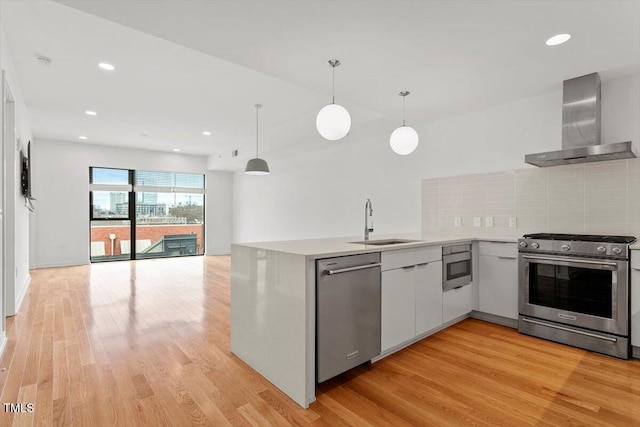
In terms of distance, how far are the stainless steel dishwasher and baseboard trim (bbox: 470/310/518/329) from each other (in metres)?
1.80

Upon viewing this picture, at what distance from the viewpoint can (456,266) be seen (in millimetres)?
3307

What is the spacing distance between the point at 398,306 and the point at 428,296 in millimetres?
486

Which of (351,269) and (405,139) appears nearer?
(351,269)

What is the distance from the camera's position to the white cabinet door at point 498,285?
3285mm

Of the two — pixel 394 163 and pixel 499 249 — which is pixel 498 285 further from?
pixel 394 163

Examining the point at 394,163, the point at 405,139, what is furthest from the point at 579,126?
the point at 394,163

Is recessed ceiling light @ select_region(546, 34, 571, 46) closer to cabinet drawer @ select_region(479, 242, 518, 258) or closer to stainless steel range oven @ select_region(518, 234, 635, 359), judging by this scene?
stainless steel range oven @ select_region(518, 234, 635, 359)

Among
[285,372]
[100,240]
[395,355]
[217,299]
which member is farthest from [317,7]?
[100,240]

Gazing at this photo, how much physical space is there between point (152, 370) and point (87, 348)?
84 centimetres

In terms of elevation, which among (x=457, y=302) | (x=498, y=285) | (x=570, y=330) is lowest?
(x=570, y=330)

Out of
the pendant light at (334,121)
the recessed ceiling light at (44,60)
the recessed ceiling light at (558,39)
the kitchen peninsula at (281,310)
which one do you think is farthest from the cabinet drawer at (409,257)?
the recessed ceiling light at (44,60)

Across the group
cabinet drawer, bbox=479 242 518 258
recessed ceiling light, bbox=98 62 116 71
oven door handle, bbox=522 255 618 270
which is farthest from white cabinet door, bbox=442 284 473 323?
recessed ceiling light, bbox=98 62 116 71

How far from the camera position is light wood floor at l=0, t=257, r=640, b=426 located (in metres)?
1.83

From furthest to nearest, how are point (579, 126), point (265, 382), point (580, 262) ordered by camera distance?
point (579, 126) < point (580, 262) < point (265, 382)
